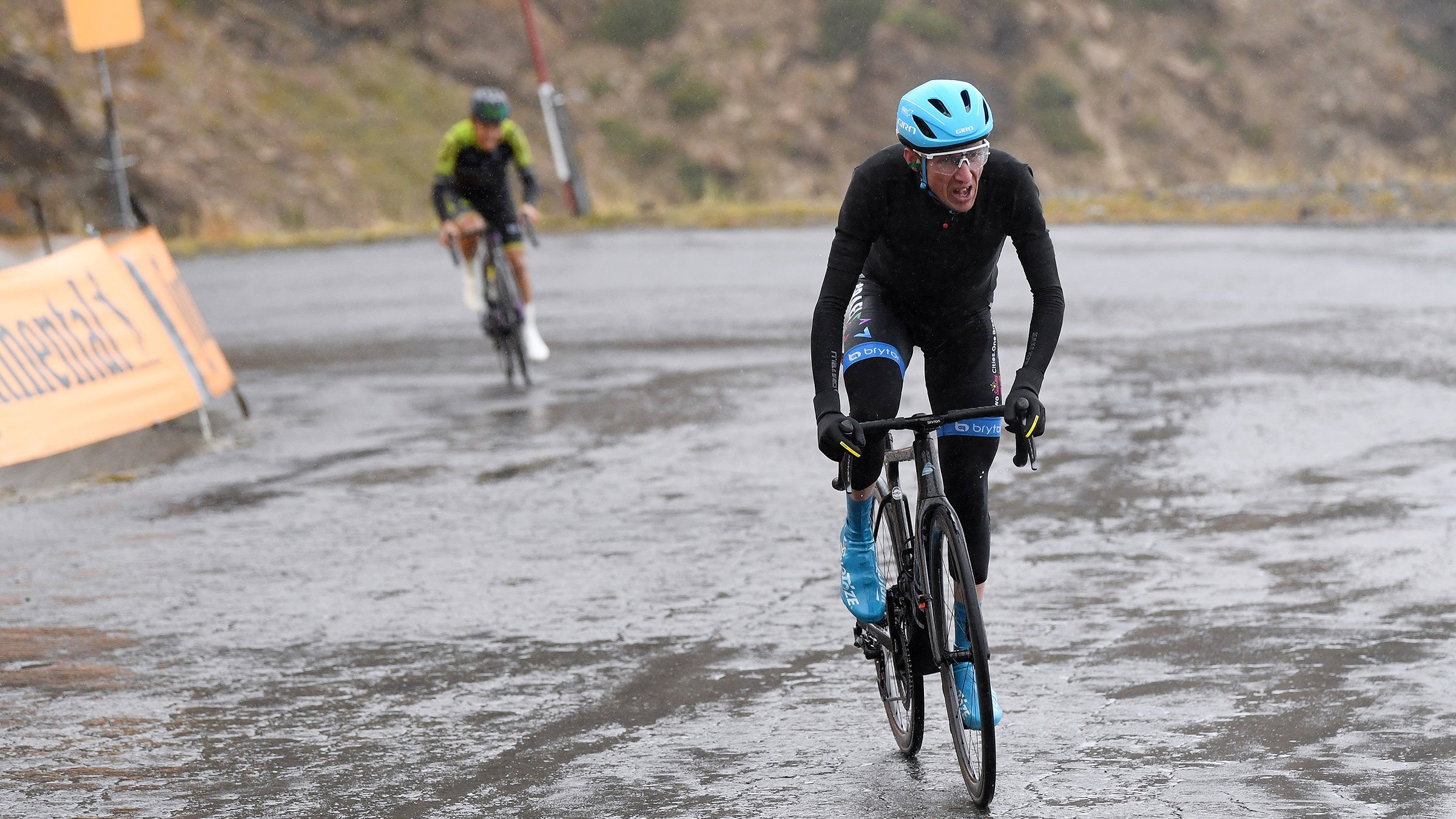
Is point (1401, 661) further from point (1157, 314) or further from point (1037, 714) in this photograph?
point (1157, 314)

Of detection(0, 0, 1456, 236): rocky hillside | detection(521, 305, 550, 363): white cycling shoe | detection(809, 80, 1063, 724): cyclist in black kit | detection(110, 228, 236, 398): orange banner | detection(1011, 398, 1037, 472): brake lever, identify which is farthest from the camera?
detection(0, 0, 1456, 236): rocky hillside

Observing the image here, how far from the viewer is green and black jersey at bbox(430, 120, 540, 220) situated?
13914 mm

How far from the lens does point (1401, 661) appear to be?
6113 mm

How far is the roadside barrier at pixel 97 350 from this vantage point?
10.7m

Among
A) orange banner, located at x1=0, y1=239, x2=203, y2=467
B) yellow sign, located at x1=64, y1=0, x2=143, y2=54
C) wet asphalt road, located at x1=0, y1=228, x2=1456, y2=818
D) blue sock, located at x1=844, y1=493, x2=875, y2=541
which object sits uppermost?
yellow sign, located at x1=64, y1=0, x2=143, y2=54

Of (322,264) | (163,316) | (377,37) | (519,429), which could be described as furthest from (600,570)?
(377,37)

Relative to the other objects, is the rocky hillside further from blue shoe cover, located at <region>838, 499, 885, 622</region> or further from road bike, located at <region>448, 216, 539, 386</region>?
blue shoe cover, located at <region>838, 499, 885, 622</region>

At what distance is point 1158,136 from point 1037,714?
56684mm

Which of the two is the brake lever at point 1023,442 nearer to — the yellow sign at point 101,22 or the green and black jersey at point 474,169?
the green and black jersey at point 474,169

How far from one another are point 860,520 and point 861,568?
0.17 metres

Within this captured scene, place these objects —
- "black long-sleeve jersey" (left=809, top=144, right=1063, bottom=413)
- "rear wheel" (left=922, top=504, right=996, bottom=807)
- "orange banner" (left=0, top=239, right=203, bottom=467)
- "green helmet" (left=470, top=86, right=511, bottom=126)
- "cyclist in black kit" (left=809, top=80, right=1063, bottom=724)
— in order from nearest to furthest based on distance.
Answer: "rear wheel" (left=922, top=504, right=996, bottom=807), "cyclist in black kit" (left=809, top=80, right=1063, bottom=724), "black long-sleeve jersey" (left=809, top=144, right=1063, bottom=413), "orange banner" (left=0, top=239, right=203, bottom=467), "green helmet" (left=470, top=86, right=511, bottom=126)

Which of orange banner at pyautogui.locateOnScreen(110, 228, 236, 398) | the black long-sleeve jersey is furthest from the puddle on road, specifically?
the black long-sleeve jersey

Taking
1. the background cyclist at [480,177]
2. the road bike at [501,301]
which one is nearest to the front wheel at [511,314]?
the road bike at [501,301]

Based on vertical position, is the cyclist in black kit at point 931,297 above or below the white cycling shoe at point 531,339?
above
